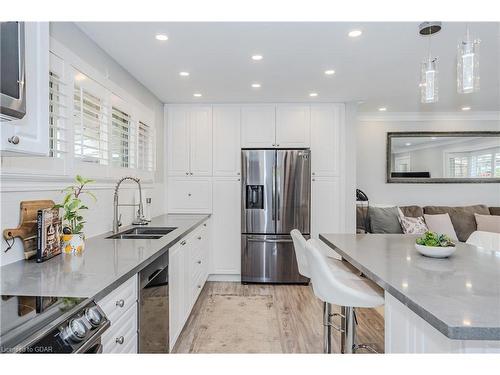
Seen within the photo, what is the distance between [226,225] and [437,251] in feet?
9.36

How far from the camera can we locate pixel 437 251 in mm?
1742

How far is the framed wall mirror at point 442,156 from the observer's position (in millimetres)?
4949

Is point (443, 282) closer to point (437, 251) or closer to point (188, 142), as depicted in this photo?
point (437, 251)

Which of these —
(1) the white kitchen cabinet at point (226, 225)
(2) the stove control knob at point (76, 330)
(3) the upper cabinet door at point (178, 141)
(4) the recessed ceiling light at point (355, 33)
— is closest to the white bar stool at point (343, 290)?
(2) the stove control knob at point (76, 330)

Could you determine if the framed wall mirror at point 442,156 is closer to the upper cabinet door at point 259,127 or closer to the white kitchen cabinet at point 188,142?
the upper cabinet door at point 259,127

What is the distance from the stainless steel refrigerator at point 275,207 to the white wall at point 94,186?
115cm

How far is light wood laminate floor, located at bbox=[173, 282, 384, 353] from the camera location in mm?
2482

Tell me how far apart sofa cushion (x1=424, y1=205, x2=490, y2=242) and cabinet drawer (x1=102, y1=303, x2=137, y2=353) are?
4.50m

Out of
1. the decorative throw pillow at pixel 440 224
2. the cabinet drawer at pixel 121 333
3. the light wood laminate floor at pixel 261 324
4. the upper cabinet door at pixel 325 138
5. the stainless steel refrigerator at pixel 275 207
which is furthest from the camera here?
the decorative throw pillow at pixel 440 224

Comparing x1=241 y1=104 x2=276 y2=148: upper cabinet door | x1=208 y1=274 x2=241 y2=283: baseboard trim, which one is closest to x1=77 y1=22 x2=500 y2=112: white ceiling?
x1=241 y1=104 x2=276 y2=148: upper cabinet door
